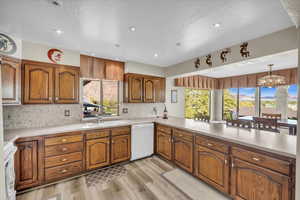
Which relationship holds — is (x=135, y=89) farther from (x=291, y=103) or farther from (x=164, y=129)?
(x=291, y=103)

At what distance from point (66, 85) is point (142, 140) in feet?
6.90

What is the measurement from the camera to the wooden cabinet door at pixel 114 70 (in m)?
3.21

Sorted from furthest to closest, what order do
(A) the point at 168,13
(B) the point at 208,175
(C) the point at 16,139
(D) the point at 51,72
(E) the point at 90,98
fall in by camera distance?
(E) the point at 90,98 → (D) the point at 51,72 → (B) the point at 208,175 → (C) the point at 16,139 → (A) the point at 168,13

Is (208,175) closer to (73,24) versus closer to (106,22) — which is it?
(106,22)

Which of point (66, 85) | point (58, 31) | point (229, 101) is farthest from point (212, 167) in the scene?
point (229, 101)

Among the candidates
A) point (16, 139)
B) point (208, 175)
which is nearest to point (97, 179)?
point (16, 139)

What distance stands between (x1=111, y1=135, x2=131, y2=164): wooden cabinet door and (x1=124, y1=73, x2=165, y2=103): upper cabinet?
101cm

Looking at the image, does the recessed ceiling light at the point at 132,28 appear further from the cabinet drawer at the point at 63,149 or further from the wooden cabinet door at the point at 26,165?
the wooden cabinet door at the point at 26,165

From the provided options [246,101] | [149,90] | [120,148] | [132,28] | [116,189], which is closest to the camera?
[132,28]

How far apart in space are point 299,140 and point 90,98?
347 centimetres

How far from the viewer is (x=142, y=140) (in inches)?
121

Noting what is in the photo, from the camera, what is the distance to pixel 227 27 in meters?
1.77

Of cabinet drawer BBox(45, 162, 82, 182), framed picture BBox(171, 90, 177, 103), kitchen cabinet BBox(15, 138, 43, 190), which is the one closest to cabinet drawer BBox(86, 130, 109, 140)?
cabinet drawer BBox(45, 162, 82, 182)

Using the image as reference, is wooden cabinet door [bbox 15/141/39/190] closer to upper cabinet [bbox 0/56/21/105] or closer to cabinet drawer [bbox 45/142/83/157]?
cabinet drawer [bbox 45/142/83/157]
